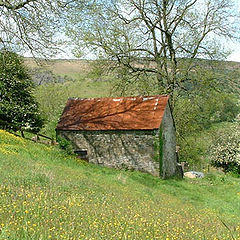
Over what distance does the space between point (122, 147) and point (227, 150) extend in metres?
22.5

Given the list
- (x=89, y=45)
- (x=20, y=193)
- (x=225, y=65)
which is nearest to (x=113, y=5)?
(x=89, y=45)

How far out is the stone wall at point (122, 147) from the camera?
2116cm

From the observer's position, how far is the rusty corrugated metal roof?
21736mm

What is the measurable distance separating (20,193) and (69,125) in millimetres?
16420

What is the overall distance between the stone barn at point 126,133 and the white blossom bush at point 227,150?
16976 millimetres

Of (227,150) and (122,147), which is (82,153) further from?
(227,150)

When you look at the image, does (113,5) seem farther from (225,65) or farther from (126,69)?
(225,65)

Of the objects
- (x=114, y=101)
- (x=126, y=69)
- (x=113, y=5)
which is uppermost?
(x=113, y=5)

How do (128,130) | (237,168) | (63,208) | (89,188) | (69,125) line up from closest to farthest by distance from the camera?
(63,208) → (89,188) → (128,130) → (69,125) → (237,168)

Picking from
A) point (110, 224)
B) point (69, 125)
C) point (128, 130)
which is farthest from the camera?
point (69, 125)

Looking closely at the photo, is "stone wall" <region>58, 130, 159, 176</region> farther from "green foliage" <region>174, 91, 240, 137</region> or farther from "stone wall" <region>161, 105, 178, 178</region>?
"green foliage" <region>174, 91, 240, 137</region>

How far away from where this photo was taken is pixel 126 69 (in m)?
26.2

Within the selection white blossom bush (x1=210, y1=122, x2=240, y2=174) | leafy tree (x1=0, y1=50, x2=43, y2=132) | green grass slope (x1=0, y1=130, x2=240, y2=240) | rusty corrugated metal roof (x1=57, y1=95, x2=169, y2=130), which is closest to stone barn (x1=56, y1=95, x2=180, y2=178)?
rusty corrugated metal roof (x1=57, y1=95, x2=169, y2=130)

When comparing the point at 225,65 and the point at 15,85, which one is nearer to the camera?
the point at 225,65
